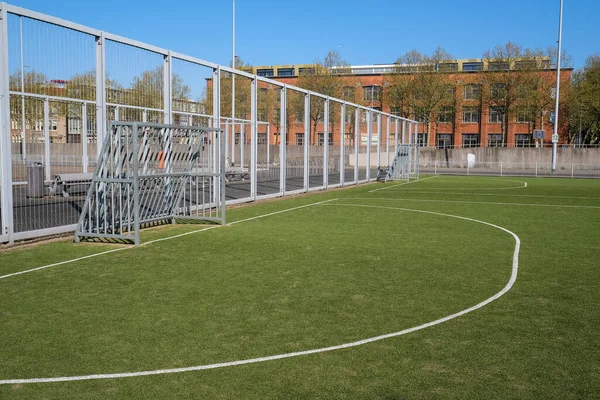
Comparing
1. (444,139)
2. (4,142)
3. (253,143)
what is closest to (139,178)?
(4,142)

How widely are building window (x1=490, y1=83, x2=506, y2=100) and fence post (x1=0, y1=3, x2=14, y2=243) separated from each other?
59.3 metres

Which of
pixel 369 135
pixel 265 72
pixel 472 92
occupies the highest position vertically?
pixel 265 72

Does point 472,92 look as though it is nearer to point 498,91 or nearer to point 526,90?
point 498,91

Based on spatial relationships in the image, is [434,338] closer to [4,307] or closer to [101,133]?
[4,307]

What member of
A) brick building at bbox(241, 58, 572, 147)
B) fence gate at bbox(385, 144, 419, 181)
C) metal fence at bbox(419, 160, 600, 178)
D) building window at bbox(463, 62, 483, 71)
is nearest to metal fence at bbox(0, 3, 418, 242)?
fence gate at bbox(385, 144, 419, 181)

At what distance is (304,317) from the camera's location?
20.6 feet

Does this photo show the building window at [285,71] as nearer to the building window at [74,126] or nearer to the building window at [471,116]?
the building window at [471,116]

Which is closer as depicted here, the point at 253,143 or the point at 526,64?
the point at 253,143

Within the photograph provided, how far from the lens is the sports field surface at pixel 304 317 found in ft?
15.0

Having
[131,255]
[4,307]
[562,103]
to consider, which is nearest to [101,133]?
[131,255]

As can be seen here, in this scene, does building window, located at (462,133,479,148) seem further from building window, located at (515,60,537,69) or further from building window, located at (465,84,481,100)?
building window, located at (515,60,537,69)

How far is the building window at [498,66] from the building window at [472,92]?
2.46 m

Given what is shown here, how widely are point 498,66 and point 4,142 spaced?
61.9 m

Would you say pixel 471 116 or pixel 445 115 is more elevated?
pixel 471 116
